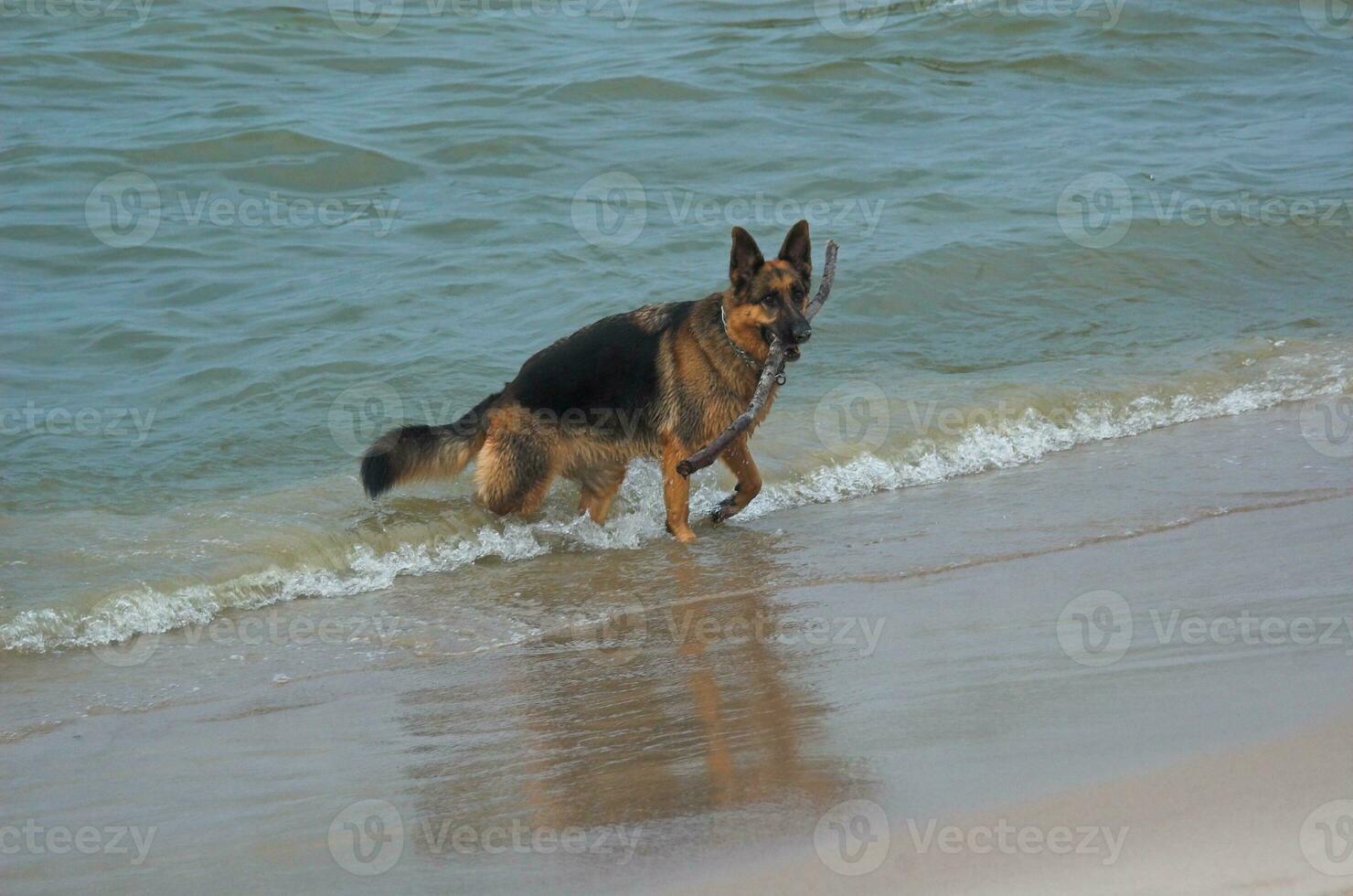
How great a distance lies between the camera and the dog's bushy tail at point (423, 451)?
7.80m

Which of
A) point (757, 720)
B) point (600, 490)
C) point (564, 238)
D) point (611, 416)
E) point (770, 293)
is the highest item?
point (770, 293)

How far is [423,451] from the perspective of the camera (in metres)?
7.96

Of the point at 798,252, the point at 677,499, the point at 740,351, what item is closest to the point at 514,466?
the point at 677,499

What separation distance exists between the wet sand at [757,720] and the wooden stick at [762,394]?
1.69 ft

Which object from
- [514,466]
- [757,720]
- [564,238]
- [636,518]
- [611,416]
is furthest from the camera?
[564,238]

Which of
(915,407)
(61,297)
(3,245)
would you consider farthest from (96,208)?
(915,407)

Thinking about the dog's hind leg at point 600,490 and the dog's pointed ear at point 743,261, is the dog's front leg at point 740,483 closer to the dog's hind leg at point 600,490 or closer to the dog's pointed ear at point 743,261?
the dog's hind leg at point 600,490

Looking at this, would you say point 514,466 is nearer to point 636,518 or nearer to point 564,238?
point 636,518

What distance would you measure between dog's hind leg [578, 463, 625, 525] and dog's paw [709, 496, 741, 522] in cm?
64

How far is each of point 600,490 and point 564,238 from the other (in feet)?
18.4

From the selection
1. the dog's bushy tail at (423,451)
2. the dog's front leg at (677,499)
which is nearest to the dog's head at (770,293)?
the dog's front leg at (677,499)

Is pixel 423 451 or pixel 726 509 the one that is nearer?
pixel 423 451

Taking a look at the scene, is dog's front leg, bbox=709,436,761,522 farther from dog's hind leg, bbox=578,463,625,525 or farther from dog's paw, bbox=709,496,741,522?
dog's hind leg, bbox=578,463,625,525

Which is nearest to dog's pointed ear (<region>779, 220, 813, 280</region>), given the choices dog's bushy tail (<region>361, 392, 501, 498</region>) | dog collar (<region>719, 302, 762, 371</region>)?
dog collar (<region>719, 302, 762, 371</region>)
